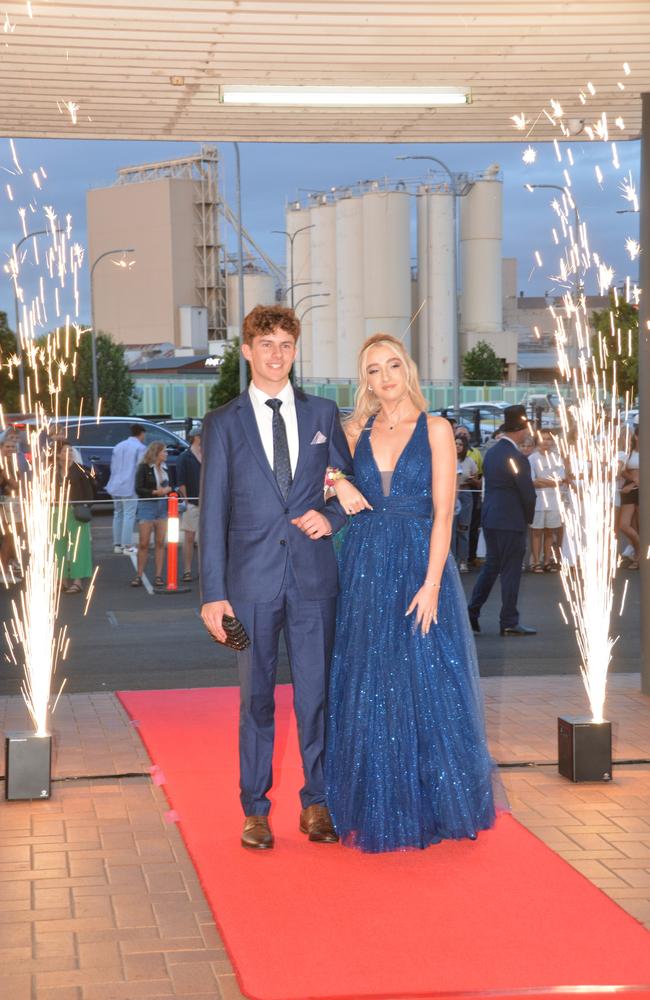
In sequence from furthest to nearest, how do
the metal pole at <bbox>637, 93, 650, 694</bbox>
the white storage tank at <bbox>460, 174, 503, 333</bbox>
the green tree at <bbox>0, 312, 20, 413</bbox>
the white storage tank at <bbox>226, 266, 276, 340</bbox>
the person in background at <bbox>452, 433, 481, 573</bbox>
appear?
the white storage tank at <bbox>226, 266, 276, 340</bbox> < the white storage tank at <bbox>460, 174, 503, 333</bbox> < the green tree at <bbox>0, 312, 20, 413</bbox> < the person in background at <bbox>452, 433, 481, 573</bbox> < the metal pole at <bbox>637, 93, 650, 694</bbox>

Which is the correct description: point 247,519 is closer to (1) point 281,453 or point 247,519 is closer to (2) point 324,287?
(1) point 281,453

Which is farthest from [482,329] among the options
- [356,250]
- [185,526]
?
[185,526]

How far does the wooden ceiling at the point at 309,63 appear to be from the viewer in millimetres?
6633

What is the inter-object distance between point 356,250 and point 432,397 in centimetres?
1255

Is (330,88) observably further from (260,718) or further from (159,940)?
(159,940)

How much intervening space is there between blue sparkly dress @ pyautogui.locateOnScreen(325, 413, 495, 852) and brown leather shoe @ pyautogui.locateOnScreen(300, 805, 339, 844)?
0.20ft

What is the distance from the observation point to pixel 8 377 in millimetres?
56031

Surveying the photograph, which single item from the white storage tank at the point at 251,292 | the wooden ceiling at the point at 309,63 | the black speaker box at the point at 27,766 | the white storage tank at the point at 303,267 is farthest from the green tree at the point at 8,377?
the black speaker box at the point at 27,766

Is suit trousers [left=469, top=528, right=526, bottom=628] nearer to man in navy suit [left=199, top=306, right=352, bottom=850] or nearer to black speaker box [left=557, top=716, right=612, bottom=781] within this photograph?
black speaker box [left=557, top=716, right=612, bottom=781]

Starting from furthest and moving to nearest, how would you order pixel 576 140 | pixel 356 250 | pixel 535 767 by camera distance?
pixel 356 250
pixel 576 140
pixel 535 767

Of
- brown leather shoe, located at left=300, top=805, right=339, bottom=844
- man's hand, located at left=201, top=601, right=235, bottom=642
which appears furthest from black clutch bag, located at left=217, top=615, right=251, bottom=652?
brown leather shoe, located at left=300, top=805, right=339, bottom=844

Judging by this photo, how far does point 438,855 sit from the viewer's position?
5008 mm

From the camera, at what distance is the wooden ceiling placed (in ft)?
21.8

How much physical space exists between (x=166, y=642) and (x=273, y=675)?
5782mm
